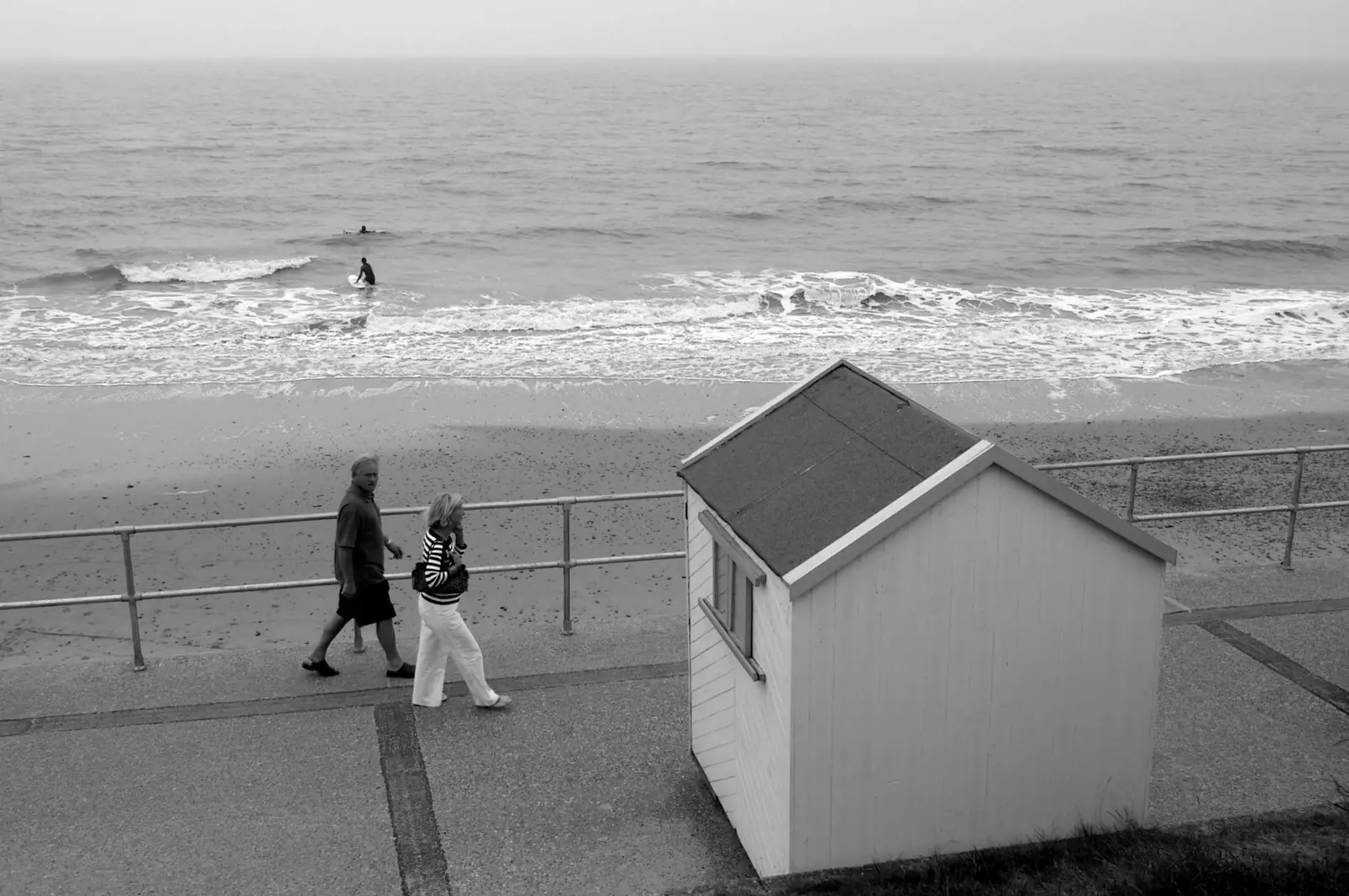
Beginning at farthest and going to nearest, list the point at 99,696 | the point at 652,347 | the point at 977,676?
the point at 652,347 → the point at 99,696 → the point at 977,676

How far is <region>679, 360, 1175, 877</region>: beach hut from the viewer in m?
5.22

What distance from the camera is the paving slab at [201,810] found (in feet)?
18.9

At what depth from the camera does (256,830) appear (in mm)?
6148

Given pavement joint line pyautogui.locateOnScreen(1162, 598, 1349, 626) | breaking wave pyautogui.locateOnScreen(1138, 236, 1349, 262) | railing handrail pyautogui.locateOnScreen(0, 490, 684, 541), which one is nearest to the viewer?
railing handrail pyautogui.locateOnScreen(0, 490, 684, 541)

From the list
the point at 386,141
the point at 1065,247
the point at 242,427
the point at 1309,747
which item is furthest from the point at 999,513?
the point at 386,141

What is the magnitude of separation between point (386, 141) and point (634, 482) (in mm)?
64731

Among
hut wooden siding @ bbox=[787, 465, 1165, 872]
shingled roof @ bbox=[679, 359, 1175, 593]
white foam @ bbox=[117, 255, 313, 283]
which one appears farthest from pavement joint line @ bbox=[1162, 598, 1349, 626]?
white foam @ bbox=[117, 255, 313, 283]

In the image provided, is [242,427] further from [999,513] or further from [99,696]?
[999,513]

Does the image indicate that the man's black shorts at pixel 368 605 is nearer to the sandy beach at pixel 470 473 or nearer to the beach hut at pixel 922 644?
the sandy beach at pixel 470 473

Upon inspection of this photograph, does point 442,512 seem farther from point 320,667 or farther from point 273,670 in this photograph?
point 273,670

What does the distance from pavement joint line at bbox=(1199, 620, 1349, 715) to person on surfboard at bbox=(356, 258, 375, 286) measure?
87.5 ft

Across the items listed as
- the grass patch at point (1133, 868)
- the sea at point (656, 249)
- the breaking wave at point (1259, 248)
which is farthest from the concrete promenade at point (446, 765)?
the breaking wave at point (1259, 248)

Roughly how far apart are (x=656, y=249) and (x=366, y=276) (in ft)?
33.1

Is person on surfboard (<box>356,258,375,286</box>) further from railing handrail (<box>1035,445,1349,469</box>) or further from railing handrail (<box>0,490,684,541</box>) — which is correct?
railing handrail (<box>1035,445,1349,469</box>)
